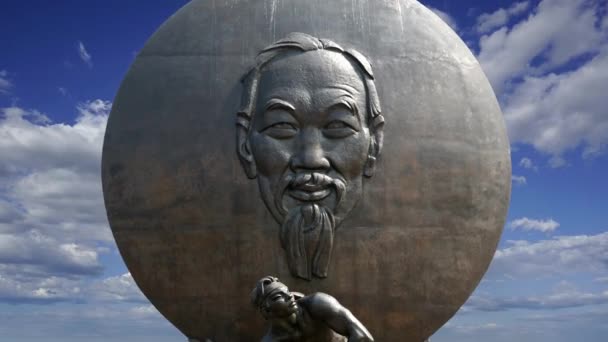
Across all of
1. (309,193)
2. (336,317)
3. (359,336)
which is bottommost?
(359,336)

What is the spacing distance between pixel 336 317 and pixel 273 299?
23.6 inches

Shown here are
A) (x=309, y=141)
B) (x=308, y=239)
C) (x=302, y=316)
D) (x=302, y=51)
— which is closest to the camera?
(x=302, y=316)

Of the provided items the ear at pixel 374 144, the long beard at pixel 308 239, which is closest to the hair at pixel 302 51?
the ear at pixel 374 144

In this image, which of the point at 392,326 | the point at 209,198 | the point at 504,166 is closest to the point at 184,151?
the point at 209,198

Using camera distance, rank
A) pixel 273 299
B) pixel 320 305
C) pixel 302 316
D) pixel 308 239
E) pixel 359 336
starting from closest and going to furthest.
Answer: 1. pixel 359 336
2. pixel 273 299
3. pixel 320 305
4. pixel 302 316
5. pixel 308 239

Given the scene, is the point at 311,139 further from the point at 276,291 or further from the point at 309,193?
the point at 276,291

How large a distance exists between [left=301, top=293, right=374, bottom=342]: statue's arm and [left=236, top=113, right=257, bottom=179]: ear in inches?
60.2

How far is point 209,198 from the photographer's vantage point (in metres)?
8.57

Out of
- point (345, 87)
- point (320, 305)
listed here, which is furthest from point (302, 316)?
point (345, 87)

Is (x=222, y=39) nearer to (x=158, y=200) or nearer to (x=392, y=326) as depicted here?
(x=158, y=200)

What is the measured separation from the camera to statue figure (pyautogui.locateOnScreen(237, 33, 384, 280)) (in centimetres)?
841

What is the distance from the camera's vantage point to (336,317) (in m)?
7.55

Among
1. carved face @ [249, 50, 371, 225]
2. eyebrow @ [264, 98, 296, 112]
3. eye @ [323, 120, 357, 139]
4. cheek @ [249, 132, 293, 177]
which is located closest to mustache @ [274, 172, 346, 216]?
carved face @ [249, 50, 371, 225]

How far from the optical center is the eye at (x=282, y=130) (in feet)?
27.9
